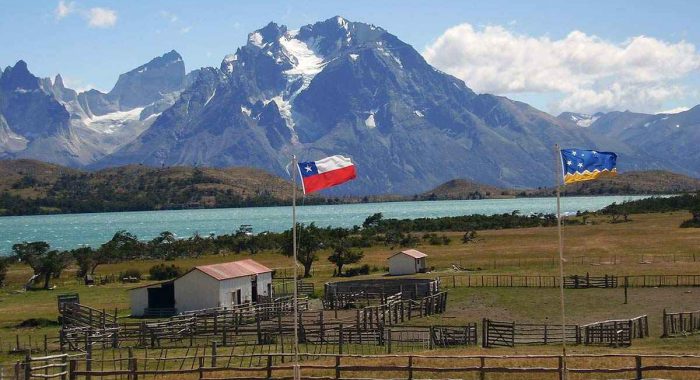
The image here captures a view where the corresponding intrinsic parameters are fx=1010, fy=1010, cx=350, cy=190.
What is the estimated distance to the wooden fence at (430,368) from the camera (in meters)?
33.1

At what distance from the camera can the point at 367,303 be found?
219 ft

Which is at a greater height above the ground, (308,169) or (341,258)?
(308,169)

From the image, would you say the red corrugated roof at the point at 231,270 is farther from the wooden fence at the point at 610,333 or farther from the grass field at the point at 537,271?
the wooden fence at the point at 610,333

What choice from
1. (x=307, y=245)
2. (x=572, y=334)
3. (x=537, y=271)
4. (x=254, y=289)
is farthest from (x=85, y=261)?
(x=572, y=334)

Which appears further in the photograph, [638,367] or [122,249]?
[122,249]

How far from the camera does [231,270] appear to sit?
213 feet

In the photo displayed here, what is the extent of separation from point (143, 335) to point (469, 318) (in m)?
19.8

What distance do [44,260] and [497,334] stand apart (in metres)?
63.1

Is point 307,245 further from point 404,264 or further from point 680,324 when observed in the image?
point 680,324

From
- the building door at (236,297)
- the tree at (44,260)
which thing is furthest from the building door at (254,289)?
the tree at (44,260)

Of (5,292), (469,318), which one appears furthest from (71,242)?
(469,318)

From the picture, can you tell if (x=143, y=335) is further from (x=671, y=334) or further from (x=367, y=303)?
(x=671, y=334)

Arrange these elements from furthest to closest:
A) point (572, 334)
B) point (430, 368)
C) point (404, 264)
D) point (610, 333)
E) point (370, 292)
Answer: point (404, 264) < point (370, 292) < point (572, 334) < point (610, 333) < point (430, 368)

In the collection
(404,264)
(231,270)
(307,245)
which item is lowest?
(404,264)
